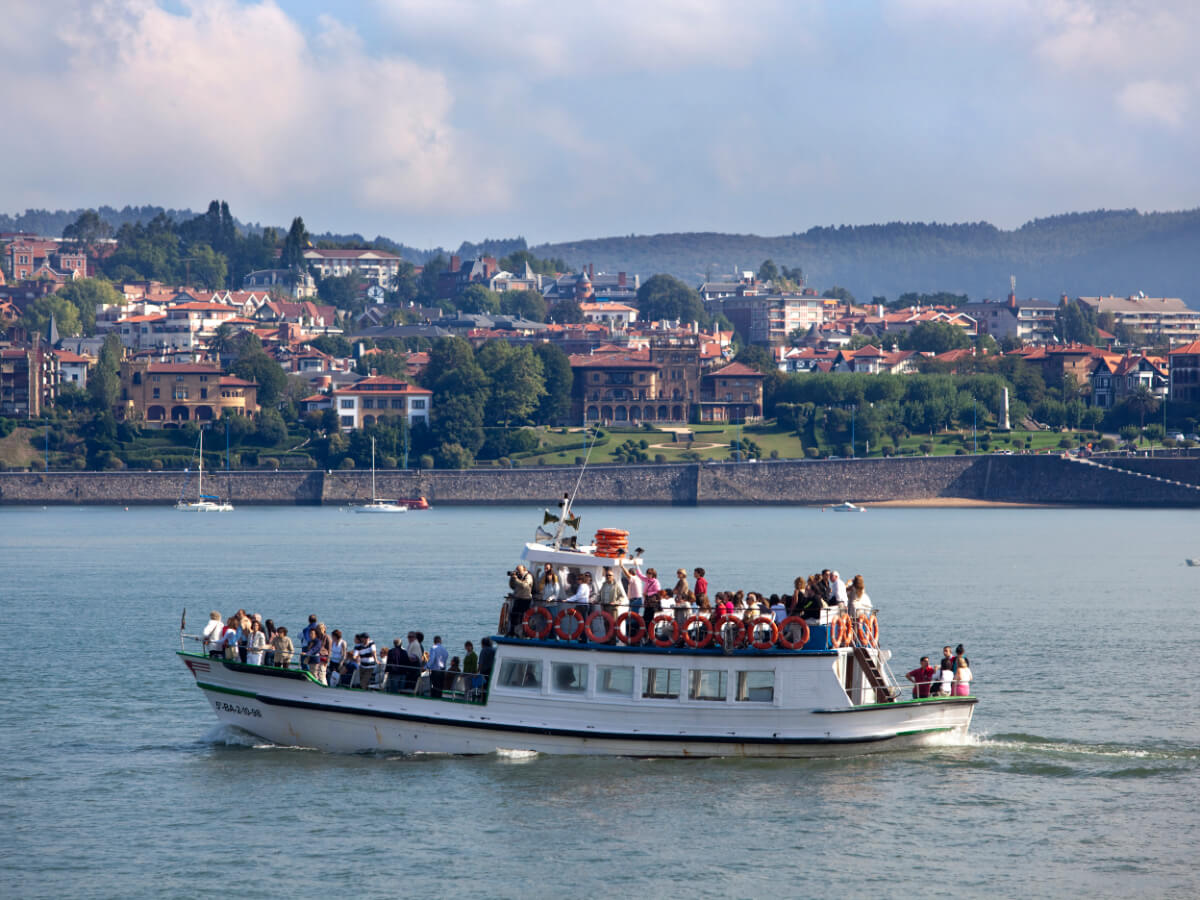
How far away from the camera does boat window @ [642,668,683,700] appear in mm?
31125

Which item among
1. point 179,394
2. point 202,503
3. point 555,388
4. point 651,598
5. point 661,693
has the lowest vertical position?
point 202,503

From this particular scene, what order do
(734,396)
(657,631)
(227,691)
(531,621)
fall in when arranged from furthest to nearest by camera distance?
(734,396)
(227,691)
(531,621)
(657,631)

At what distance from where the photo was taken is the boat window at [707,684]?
3102cm

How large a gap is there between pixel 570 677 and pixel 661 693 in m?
1.67

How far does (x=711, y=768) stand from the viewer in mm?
31438

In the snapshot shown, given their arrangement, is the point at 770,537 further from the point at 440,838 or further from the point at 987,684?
the point at 440,838

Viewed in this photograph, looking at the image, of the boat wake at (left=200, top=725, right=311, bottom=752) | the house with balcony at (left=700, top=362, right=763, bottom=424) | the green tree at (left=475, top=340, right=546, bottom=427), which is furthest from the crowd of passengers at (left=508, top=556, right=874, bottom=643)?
the house with balcony at (left=700, top=362, right=763, bottom=424)

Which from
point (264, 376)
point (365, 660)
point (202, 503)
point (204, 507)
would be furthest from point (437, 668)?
point (264, 376)

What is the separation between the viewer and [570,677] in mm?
31422

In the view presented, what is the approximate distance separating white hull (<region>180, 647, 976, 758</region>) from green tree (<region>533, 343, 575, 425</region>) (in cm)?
→ 14576

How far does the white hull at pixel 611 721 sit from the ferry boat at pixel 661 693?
25mm

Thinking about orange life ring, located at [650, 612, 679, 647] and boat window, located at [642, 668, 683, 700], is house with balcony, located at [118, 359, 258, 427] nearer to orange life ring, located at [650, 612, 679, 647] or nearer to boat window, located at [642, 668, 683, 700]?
boat window, located at [642, 668, 683, 700]

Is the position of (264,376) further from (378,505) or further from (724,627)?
(724,627)

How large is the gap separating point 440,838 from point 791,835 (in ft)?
18.9
